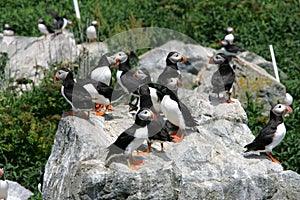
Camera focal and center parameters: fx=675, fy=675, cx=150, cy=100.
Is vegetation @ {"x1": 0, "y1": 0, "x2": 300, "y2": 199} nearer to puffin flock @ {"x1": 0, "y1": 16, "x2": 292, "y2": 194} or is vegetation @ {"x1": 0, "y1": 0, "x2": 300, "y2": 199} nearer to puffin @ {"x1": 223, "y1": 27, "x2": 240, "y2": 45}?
puffin @ {"x1": 223, "y1": 27, "x2": 240, "y2": 45}

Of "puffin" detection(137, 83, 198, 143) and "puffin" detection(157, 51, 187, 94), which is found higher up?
"puffin" detection(157, 51, 187, 94)

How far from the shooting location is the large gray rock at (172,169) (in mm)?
5988

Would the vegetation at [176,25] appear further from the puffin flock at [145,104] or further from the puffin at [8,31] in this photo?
the puffin flock at [145,104]

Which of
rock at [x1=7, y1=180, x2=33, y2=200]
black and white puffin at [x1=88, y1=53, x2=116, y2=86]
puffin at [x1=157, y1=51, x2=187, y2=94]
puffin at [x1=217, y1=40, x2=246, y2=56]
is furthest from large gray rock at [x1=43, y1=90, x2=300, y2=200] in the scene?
puffin at [x1=217, y1=40, x2=246, y2=56]

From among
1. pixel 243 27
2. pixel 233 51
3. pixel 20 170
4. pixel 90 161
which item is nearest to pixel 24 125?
pixel 20 170


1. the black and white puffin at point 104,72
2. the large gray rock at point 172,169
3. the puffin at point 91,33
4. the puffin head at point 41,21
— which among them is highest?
the puffin head at point 41,21

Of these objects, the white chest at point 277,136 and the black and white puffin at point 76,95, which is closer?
the white chest at point 277,136

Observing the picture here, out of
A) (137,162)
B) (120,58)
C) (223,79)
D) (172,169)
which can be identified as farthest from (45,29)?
(172,169)

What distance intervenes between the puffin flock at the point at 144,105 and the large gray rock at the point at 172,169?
14 centimetres

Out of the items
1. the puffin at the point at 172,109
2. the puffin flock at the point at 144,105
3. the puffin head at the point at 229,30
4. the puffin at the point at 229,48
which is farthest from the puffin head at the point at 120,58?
the puffin head at the point at 229,30

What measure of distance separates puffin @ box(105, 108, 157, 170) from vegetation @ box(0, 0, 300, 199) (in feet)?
10.5

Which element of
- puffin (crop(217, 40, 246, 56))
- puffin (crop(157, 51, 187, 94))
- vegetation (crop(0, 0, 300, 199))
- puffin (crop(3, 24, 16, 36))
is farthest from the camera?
puffin (crop(3, 24, 16, 36))

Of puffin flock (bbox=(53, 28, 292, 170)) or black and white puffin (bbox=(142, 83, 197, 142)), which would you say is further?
black and white puffin (bbox=(142, 83, 197, 142))

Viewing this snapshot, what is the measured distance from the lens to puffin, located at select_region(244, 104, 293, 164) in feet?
22.7
